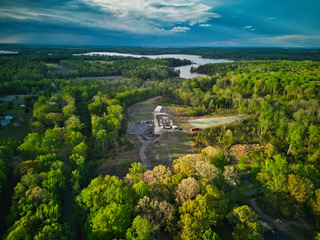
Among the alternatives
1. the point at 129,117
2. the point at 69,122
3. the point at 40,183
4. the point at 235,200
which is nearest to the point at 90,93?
the point at 129,117

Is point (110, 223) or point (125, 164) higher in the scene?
point (110, 223)

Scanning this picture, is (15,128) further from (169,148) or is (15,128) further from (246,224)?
(246,224)

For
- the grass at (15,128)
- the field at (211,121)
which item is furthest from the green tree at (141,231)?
the grass at (15,128)

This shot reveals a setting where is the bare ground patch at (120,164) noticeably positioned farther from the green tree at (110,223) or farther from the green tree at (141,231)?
the green tree at (141,231)

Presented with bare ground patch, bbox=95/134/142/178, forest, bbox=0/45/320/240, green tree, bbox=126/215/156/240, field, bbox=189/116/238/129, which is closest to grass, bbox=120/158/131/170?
bare ground patch, bbox=95/134/142/178

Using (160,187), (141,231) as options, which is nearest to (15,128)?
(160,187)
